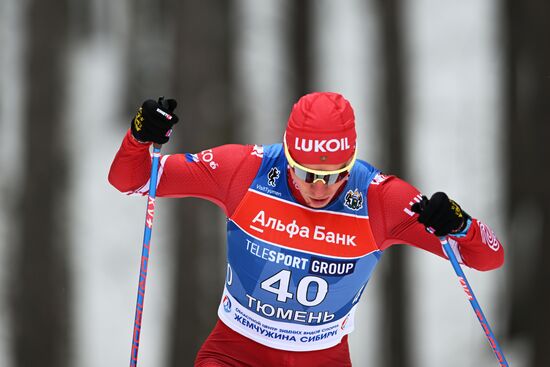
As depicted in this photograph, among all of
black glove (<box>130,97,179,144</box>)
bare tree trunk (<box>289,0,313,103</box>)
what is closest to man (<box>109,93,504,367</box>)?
black glove (<box>130,97,179,144</box>)

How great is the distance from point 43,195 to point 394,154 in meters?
2.06

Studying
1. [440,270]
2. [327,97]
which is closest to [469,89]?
[440,270]

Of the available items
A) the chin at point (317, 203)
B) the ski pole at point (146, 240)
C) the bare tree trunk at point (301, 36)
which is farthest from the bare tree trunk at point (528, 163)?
the ski pole at point (146, 240)

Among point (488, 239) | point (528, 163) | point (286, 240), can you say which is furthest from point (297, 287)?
point (528, 163)

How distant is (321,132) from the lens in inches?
114

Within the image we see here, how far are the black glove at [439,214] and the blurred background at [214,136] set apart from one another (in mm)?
2316

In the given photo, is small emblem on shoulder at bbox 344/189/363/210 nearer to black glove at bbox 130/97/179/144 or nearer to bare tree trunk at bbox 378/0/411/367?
black glove at bbox 130/97/179/144

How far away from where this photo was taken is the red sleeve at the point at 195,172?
3.11 m

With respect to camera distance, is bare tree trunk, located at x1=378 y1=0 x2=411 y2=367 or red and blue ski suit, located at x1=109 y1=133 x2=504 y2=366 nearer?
red and blue ski suit, located at x1=109 y1=133 x2=504 y2=366

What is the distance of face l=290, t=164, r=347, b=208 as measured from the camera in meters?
2.91

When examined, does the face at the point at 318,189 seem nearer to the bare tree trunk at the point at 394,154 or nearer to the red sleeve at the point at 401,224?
the red sleeve at the point at 401,224

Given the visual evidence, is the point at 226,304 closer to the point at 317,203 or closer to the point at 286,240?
the point at 286,240

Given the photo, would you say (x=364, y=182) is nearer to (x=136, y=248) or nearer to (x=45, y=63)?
(x=136, y=248)

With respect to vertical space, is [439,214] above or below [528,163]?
above
